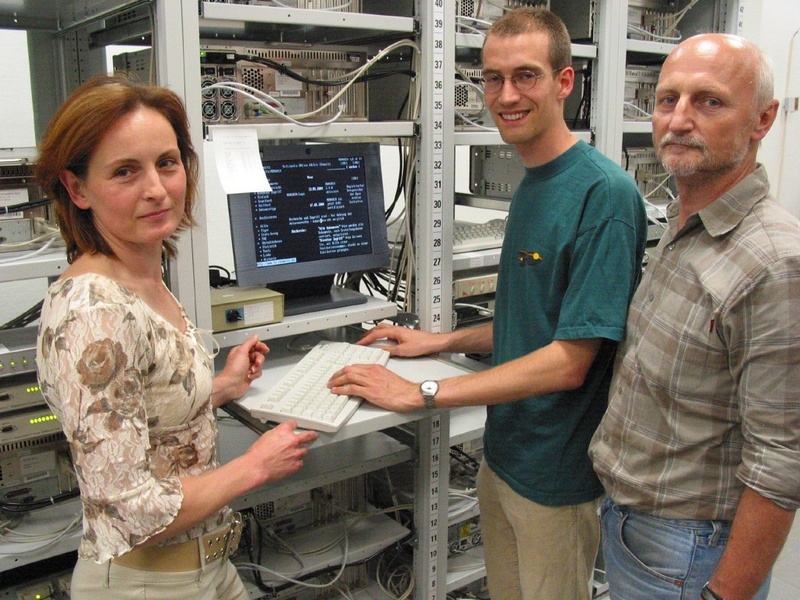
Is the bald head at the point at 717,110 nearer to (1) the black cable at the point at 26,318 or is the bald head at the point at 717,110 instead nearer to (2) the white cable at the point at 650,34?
(2) the white cable at the point at 650,34

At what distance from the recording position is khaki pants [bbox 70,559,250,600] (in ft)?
3.94

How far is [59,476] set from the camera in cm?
169

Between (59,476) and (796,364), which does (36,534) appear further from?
(796,364)

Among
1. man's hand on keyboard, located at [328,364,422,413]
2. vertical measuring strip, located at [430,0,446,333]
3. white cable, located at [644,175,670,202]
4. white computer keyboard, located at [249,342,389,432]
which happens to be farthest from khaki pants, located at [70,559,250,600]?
white cable, located at [644,175,670,202]

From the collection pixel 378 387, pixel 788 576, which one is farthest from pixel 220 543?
pixel 788 576

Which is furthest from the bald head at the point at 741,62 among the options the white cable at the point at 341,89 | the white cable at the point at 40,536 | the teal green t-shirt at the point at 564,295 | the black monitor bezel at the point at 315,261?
the white cable at the point at 40,536

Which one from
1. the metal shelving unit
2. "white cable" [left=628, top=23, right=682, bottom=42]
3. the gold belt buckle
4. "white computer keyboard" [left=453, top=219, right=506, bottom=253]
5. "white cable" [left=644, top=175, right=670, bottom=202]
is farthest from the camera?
"white cable" [left=644, top=175, right=670, bottom=202]

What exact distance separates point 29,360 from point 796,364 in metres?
1.38

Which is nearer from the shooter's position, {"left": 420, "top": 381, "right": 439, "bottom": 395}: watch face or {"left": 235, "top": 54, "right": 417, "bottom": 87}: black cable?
{"left": 420, "top": 381, "right": 439, "bottom": 395}: watch face

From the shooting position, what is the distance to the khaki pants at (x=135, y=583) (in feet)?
3.94

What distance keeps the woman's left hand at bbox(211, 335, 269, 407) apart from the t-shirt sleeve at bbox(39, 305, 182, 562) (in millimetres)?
362

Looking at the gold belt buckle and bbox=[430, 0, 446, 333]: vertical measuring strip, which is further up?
bbox=[430, 0, 446, 333]: vertical measuring strip

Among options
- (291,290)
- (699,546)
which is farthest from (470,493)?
(699,546)

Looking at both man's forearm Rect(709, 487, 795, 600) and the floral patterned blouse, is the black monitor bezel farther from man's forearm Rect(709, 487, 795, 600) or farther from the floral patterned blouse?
man's forearm Rect(709, 487, 795, 600)
